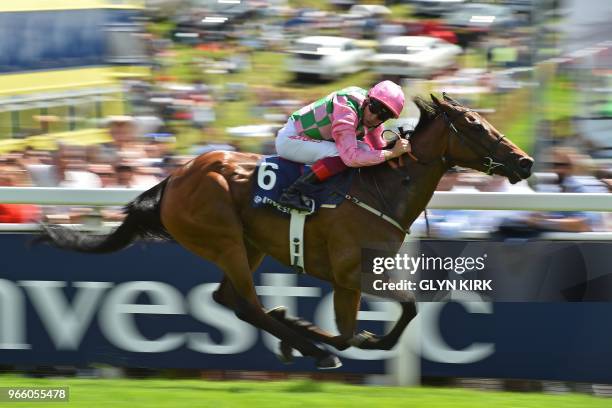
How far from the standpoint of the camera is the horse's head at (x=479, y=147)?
16.5ft

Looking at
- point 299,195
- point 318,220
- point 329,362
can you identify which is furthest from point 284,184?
point 329,362

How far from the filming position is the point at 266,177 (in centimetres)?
528

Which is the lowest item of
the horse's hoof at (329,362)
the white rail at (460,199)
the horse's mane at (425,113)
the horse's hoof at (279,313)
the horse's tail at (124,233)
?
the horse's hoof at (329,362)

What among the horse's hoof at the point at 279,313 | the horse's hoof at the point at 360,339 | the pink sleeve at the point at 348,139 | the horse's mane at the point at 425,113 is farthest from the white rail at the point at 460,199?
the horse's hoof at the point at 279,313

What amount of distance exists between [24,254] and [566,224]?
3.34 meters

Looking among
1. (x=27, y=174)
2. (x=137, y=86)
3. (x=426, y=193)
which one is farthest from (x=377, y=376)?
(x=137, y=86)

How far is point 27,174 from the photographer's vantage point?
288 inches

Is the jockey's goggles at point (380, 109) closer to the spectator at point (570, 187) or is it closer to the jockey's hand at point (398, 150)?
the jockey's hand at point (398, 150)

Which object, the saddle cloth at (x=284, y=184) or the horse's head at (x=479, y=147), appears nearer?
the horse's head at (x=479, y=147)

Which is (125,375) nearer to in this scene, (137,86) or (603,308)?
(603,308)

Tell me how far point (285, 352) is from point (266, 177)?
3.33ft

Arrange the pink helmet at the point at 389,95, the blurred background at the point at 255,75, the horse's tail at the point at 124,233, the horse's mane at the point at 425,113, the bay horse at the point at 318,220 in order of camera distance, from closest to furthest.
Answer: the pink helmet at the point at 389,95, the bay horse at the point at 318,220, the horse's mane at the point at 425,113, the horse's tail at the point at 124,233, the blurred background at the point at 255,75

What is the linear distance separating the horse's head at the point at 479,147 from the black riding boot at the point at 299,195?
791 mm

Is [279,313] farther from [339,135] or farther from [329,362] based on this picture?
[339,135]
